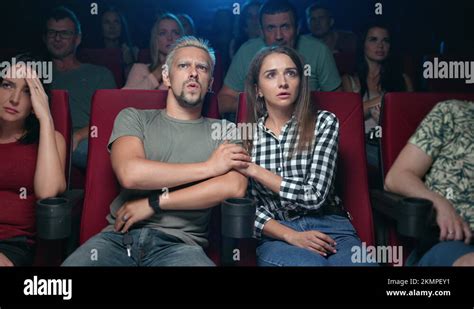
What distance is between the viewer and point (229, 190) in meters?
1.42

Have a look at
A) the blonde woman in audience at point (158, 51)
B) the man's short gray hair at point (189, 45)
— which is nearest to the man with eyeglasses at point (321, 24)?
the blonde woman in audience at point (158, 51)

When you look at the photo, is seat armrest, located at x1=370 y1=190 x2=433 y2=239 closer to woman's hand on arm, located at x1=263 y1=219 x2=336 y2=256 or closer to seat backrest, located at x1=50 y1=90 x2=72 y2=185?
woman's hand on arm, located at x1=263 y1=219 x2=336 y2=256

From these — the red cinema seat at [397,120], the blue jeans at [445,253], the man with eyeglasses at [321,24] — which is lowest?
the blue jeans at [445,253]

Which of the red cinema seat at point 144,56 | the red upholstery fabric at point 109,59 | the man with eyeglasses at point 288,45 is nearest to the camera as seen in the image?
the man with eyeglasses at point 288,45

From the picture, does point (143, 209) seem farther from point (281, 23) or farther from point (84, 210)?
point (281, 23)

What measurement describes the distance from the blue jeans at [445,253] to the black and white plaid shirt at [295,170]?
0.95 ft

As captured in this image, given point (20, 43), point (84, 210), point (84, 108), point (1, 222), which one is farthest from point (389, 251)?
point (20, 43)

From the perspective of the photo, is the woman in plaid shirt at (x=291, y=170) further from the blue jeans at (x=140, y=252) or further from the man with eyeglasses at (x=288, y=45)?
the man with eyeglasses at (x=288, y=45)

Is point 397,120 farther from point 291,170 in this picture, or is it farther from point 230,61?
point 230,61

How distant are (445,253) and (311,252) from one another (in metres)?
0.33

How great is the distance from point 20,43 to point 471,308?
2913 millimetres

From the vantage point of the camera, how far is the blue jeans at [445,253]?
1368 millimetres

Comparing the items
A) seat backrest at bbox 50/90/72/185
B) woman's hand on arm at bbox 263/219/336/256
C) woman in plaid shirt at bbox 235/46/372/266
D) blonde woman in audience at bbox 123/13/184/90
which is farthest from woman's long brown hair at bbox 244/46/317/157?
blonde woman in audience at bbox 123/13/184/90

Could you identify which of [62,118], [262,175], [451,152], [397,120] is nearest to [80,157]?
[62,118]
